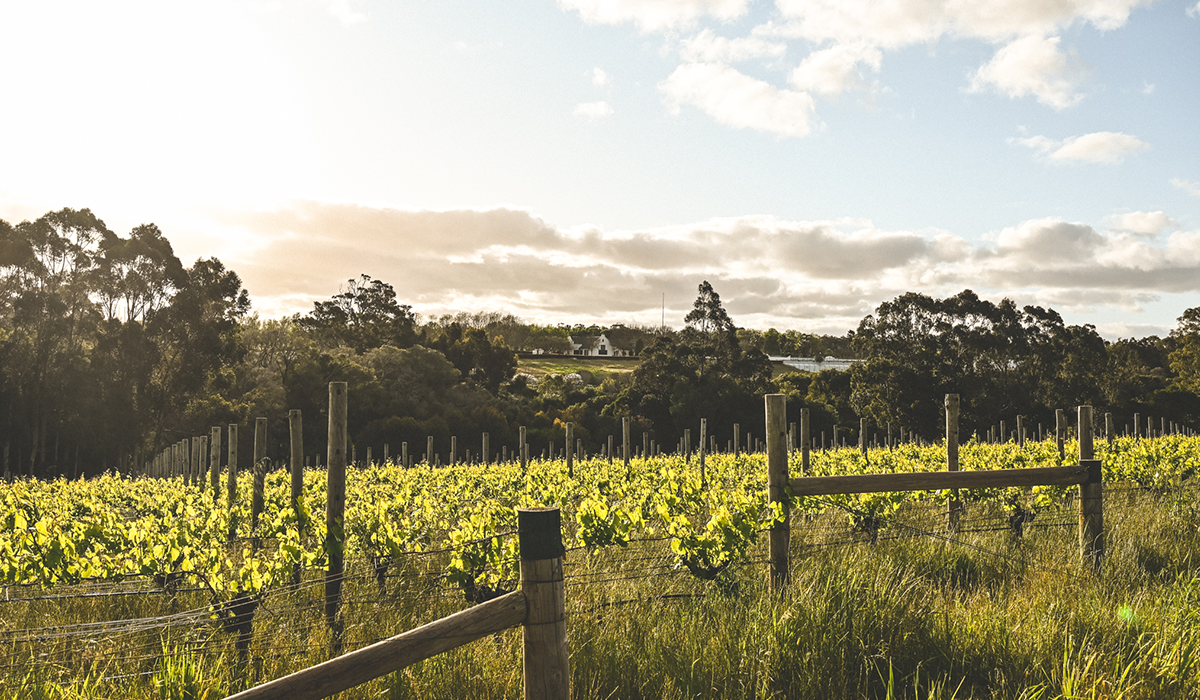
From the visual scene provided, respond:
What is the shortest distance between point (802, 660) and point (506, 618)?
5.71ft

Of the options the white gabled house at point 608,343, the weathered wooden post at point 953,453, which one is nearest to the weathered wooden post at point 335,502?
the weathered wooden post at point 953,453

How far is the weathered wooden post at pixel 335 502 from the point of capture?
4.27m

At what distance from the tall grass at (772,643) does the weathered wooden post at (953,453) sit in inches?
76.3

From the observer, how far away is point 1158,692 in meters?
2.79

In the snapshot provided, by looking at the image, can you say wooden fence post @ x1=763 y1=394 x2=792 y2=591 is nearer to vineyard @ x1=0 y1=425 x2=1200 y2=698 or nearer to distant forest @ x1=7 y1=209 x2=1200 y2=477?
vineyard @ x1=0 y1=425 x2=1200 y2=698

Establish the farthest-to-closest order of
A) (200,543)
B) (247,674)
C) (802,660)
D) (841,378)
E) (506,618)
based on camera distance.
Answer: (841,378) < (200,543) < (247,674) < (802,660) < (506,618)

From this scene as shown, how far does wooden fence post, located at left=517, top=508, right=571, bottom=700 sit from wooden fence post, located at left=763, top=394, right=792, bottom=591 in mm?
2463

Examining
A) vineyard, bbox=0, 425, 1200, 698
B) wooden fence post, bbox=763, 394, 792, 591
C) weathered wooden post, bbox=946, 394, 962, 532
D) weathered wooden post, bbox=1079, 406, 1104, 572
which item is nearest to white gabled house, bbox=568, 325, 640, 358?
weathered wooden post, bbox=946, 394, 962, 532

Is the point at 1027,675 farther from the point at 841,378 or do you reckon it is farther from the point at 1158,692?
the point at 841,378

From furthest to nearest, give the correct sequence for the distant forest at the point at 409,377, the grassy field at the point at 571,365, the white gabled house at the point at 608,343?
1. the white gabled house at the point at 608,343
2. the grassy field at the point at 571,365
3. the distant forest at the point at 409,377

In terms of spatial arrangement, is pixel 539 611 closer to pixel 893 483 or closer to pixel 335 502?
pixel 335 502

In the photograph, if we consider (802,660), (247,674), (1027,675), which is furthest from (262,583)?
(1027,675)

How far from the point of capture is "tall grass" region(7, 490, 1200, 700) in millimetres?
2943

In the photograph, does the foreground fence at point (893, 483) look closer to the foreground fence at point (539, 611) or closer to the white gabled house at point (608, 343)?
the foreground fence at point (539, 611)
